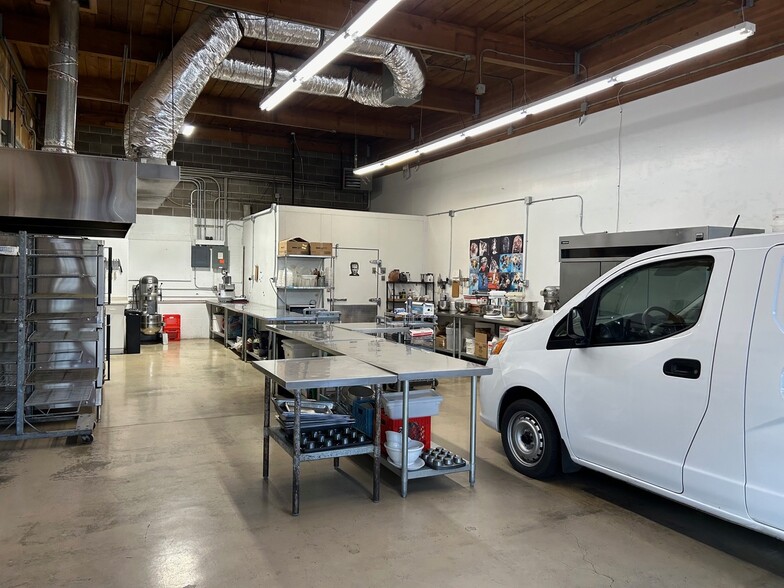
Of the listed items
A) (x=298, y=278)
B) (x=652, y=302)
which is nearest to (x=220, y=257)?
(x=298, y=278)

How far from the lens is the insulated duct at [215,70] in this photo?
558 cm

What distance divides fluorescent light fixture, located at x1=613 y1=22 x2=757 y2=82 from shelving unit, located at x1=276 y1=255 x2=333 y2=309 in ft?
18.1

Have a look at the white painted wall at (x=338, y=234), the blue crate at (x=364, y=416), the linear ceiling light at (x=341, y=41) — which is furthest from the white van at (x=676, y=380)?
the white painted wall at (x=338, y=234)

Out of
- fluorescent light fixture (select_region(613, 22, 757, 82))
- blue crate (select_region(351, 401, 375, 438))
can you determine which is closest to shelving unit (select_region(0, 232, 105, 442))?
blue crate (select_region(351, 401, 375, 438))

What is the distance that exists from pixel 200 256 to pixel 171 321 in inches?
55.8

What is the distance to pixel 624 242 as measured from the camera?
5.80m

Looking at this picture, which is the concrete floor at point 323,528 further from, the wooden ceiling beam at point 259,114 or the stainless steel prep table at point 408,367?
the wooden ceiling beam at point 259,114

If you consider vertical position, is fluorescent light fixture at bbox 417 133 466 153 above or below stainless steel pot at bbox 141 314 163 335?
above

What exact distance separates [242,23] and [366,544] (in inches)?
195

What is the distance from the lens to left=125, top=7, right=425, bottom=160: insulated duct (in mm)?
5582

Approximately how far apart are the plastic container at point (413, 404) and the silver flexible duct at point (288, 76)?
4.41 m

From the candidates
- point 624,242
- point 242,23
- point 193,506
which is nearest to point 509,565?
point 193,506

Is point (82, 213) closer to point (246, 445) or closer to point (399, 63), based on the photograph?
point (246, 445)

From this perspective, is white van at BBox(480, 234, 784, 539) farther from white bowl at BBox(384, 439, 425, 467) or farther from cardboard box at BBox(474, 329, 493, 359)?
cardboard box at BBox(474, 329, 493, 359)
